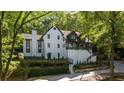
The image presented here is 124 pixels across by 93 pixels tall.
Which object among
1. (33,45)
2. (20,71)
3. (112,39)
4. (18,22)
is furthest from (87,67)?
(18,22)

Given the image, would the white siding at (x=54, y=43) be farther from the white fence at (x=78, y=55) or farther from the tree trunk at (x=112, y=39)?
the tree trunk at (x=112, y=39)

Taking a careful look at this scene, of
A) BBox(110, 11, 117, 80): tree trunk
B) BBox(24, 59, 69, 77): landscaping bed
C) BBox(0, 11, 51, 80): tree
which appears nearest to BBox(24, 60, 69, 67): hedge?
BBox(24, 59, 69, 77): landscaping bed

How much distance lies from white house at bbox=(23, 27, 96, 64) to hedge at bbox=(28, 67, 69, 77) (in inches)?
5.6

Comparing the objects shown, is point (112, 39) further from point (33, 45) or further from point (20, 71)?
point (20, 71)

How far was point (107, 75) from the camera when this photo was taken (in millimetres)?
5348

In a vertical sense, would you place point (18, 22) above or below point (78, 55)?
above

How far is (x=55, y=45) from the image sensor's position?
5395 mm

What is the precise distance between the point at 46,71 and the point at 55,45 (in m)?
0.34

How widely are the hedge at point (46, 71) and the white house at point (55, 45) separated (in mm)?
143

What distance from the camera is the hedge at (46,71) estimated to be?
5.35 meters
